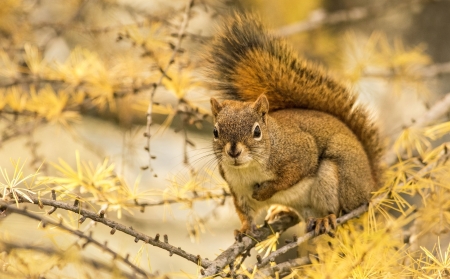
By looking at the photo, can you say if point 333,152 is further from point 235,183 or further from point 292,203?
point 235,183

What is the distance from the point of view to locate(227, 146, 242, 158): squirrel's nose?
1389mm

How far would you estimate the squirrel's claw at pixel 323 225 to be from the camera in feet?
4.90

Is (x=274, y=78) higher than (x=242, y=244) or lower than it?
higher

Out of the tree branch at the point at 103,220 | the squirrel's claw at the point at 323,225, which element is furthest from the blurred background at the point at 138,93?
the squirrel's claw at the point at 323,225

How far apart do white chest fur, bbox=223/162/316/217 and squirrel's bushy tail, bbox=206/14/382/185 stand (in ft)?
0.92

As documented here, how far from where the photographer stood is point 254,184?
156 cm

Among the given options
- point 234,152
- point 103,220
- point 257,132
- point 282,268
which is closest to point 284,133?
point 257,132

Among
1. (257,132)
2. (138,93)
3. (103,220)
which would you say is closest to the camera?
(103,220)

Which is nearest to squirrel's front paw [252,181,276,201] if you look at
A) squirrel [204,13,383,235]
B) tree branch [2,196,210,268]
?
squirrel [204,13,383,235]

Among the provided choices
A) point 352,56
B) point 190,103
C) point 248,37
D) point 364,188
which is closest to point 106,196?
point 190,103

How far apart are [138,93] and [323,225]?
2.55ft

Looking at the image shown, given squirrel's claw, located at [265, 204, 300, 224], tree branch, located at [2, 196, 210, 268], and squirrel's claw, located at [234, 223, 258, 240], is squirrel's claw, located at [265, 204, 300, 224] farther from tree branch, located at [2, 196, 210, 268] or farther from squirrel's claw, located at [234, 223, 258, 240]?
tree branch, located at [2, 196, 210, 268]

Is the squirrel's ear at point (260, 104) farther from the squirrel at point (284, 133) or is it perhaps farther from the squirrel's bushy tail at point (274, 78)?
the squirrel's bushy tail at point (274, 78)

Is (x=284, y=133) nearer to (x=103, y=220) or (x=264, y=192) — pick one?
(x=264, y=192)
